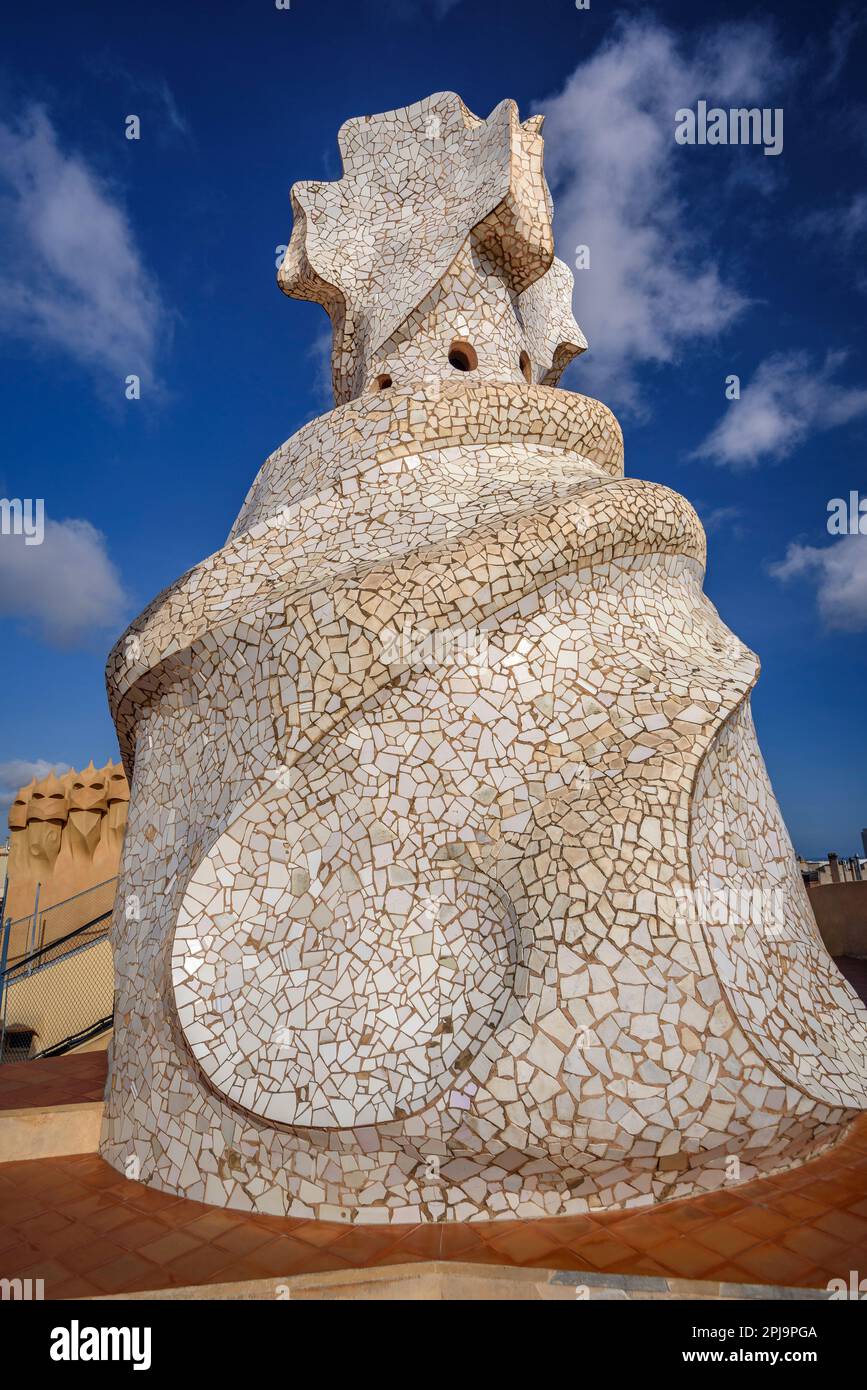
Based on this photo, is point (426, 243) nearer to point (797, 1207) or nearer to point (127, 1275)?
point (797, 1207)

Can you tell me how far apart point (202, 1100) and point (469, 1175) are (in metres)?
1.41

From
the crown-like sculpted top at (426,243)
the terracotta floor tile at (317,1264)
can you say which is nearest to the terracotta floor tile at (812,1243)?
the terracotta floor tile at (317,1264)

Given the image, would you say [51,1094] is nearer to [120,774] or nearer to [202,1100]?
[202,1100]

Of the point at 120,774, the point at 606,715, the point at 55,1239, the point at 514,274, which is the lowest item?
the point at 55,1239

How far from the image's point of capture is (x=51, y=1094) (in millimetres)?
5840

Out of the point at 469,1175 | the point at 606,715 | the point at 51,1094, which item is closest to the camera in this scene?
the point at 469,1175

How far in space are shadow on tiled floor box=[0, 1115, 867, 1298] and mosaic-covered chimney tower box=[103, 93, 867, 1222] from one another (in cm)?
12

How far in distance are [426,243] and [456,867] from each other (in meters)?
5.96

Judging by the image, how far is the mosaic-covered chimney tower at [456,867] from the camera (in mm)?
3672

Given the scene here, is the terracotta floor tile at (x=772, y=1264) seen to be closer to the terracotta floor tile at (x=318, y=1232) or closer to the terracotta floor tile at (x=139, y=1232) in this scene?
the terracotta floor tile at (x=318, y=1232)

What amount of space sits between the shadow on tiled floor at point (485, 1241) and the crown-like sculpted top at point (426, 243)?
602 cm

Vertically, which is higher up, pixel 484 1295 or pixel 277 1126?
pixel 277 1126

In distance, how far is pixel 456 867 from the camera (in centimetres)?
423
